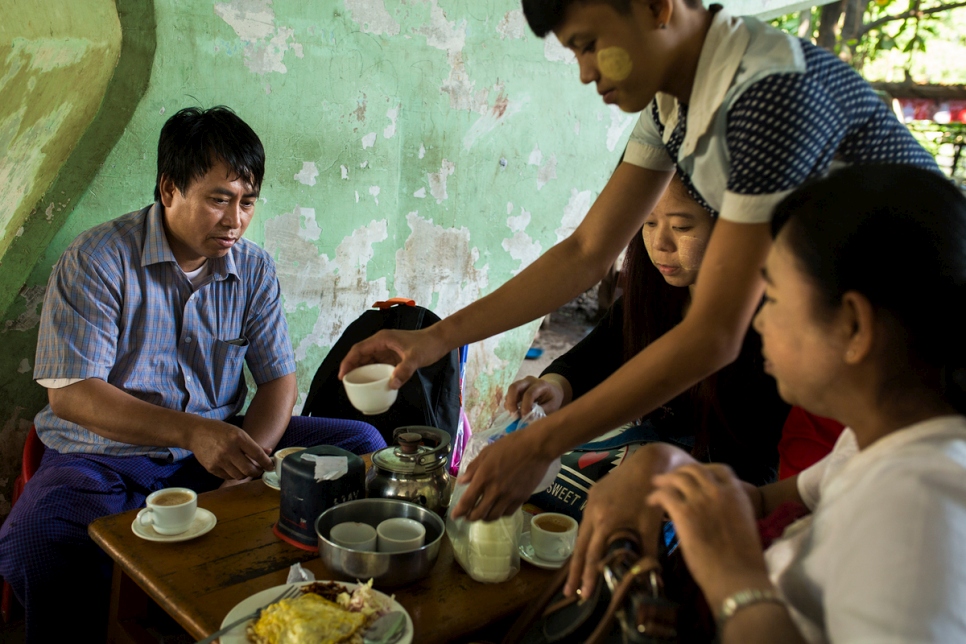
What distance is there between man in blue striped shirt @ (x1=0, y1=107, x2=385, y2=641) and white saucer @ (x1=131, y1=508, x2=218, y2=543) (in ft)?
0.98

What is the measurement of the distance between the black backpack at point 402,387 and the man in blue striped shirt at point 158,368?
0.63 feet

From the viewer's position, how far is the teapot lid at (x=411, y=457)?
1740mm

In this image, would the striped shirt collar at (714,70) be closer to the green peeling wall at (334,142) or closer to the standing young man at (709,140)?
the standing young man at (709,140)

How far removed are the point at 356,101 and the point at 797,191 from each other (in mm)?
2442

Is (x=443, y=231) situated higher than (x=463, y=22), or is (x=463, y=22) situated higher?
(x=463, y=22)

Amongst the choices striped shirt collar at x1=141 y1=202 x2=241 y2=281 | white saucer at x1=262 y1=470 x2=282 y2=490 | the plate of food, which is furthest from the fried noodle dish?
striped shirt collar at x1=141 y1=202 x2=241 y2=281

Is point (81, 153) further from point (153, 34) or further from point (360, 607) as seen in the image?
point (360, 607)

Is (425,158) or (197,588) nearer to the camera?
(197,588)

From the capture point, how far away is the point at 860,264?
0.98 m

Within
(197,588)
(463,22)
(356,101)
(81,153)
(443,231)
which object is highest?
(463,22)

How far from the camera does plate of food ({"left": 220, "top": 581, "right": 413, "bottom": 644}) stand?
1.27 metres

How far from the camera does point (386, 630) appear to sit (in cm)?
134

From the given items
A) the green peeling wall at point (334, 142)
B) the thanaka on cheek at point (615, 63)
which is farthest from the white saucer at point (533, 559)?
the green peeling wall at point (334, 142)

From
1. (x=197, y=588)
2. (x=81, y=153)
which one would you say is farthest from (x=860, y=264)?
(x=81, y=153)
